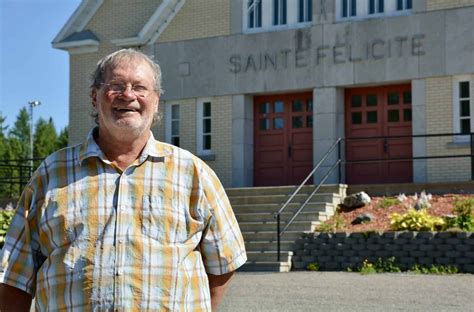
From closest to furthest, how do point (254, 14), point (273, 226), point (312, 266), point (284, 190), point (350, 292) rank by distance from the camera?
point (350, 292) → point (312, 266) → point (273, 226) → point (284, 190) → point (254, 14)

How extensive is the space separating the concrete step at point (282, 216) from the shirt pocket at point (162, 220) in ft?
48.2

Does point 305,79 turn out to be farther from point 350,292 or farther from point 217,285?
point 217,285

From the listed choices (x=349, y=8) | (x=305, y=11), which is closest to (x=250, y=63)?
(x=305, y=11)

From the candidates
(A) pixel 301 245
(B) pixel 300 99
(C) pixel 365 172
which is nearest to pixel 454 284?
(A) pixel 301 245

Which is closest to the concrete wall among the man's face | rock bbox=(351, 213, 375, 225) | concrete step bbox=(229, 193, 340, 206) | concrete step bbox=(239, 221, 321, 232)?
concrete step bbox=(229, 193, 340, 206)

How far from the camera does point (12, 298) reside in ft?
13.8

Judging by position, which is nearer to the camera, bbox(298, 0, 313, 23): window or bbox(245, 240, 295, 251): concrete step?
bbox(245, 240, 295, 251): concrete step

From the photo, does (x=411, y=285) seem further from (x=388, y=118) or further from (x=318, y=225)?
(x=388, y=118)

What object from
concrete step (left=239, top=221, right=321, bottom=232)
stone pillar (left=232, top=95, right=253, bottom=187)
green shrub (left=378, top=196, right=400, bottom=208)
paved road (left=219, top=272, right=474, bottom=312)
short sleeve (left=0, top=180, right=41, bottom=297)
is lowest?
paved road (left=219, top=272, right=474, bottom=312)

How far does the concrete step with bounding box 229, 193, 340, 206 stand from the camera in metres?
19.8

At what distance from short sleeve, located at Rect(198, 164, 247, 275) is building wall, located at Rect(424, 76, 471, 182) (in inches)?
678

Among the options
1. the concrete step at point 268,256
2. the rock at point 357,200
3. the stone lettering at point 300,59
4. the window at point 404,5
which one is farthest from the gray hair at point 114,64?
the stone lettering at point 300,59

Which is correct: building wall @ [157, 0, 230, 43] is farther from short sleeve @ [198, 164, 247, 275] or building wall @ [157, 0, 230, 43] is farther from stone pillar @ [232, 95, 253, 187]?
short sleeve @ [198, 164, 247, 275]

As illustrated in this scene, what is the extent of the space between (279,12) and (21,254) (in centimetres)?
1992
